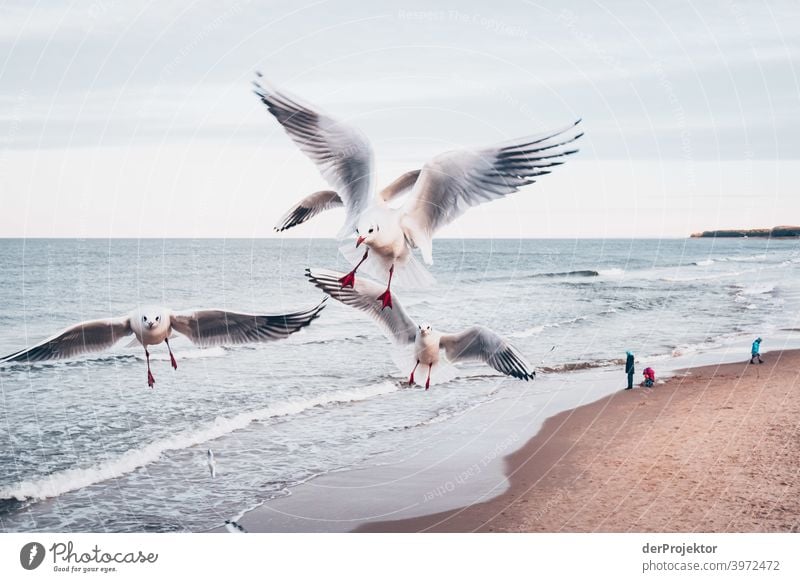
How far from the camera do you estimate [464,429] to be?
448 centimetres

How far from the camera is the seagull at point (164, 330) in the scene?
3.59 metres

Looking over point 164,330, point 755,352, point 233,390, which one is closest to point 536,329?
point 755,352

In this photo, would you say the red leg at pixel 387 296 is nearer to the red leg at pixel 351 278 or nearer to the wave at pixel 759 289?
the red leg at pixel 351 278

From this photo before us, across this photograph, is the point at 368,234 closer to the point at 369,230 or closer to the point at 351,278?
the point at 369,230

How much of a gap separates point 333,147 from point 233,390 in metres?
1.97

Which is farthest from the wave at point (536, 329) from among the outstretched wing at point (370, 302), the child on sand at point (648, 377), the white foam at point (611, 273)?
the white foam at point (611, 273)

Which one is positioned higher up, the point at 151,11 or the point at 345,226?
the point at 151,11

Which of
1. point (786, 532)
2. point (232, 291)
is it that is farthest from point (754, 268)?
point (786, 532)

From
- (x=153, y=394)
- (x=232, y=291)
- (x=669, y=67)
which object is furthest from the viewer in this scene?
(x=232, y=291)

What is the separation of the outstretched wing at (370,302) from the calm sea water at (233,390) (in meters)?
0.27

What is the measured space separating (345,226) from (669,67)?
191cm

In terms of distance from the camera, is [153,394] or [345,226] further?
[153,394]

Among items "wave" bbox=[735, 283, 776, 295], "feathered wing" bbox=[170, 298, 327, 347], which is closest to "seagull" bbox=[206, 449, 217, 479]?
"feathered wing" bbox=[170, 298, 327, 347]
